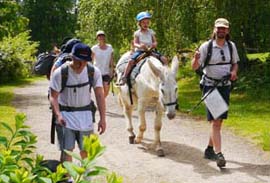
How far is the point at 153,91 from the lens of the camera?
29.5ft

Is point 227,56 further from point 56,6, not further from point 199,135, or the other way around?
point 56,6

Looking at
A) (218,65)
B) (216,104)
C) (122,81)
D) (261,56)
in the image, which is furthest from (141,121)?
(261,56)

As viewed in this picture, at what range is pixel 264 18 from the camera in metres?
17.2

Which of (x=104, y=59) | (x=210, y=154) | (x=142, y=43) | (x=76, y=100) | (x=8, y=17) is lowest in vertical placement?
(x=210, y=154)

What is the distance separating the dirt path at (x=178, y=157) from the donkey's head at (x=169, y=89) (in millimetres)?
843

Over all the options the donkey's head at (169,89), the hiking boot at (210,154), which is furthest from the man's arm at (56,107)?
the hiking boot at (210,154)

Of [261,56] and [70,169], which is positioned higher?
[70,169]

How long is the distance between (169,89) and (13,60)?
84.8ft

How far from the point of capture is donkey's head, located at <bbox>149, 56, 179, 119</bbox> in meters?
8.17

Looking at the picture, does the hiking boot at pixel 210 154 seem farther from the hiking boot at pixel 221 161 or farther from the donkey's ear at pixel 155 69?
the donkey's ear at pixel 155 69

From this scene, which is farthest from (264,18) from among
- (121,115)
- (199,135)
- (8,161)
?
(8,161)

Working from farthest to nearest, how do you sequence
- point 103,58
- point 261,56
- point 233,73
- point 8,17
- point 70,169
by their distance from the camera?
point 8,17, point 261,56, point 103,58, point 233,73, point 70,169

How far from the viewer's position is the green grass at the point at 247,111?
1081 centimetres

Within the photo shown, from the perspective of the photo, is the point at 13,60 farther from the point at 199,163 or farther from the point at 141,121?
the point at 199,163
